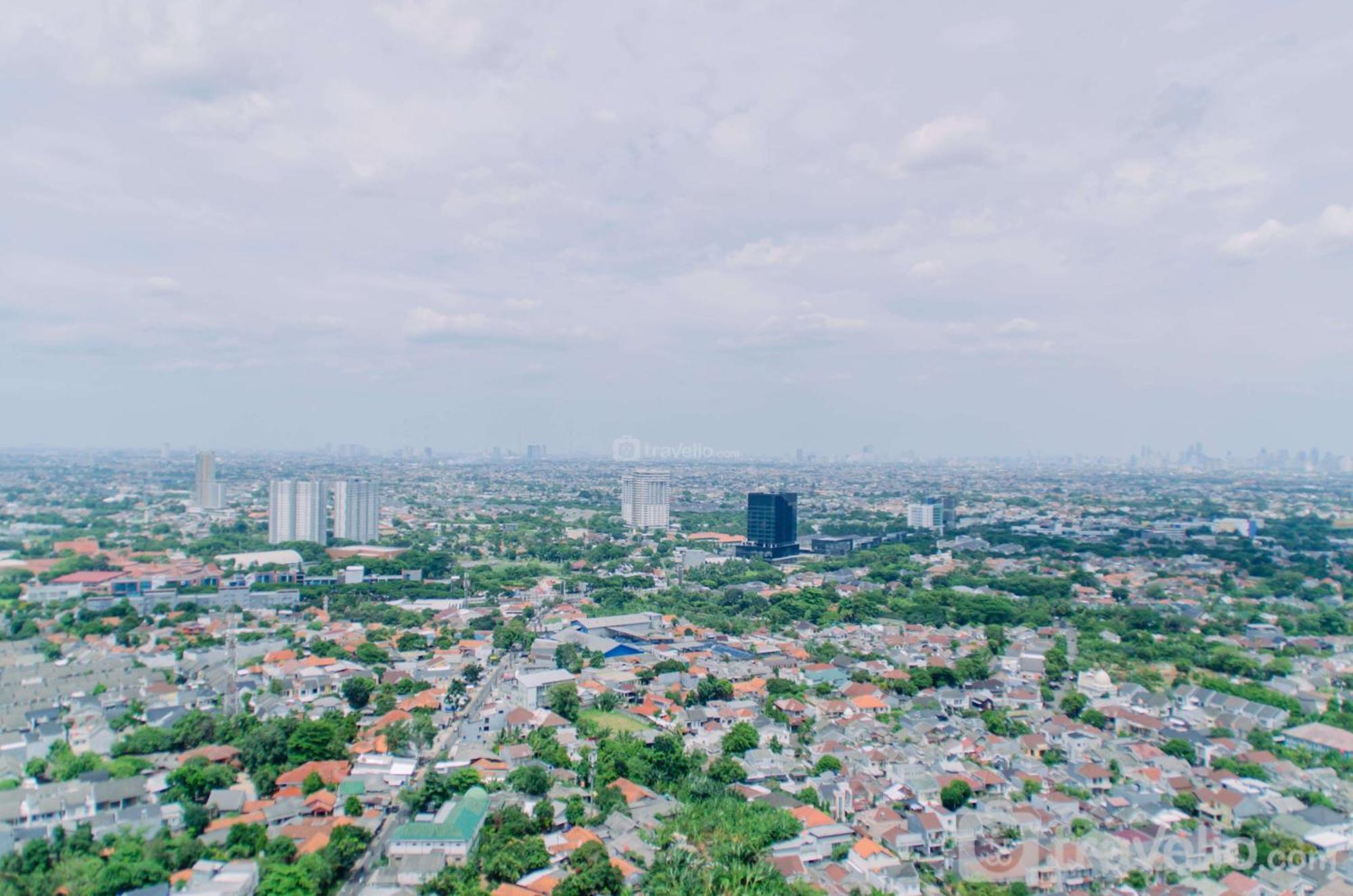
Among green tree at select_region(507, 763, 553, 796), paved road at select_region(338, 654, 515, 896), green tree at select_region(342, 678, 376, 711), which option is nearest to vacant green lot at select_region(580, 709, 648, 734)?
paved road at select_region(338, 654, 515, 896)

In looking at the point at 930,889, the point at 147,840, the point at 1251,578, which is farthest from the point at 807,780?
the point at 1251,578

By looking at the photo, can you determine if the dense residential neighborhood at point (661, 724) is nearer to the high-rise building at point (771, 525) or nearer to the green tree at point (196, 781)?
the green tree at point (196, 781)

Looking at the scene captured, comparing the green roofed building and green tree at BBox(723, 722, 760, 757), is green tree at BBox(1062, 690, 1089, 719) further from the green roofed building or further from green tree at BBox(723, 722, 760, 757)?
the green roofed building

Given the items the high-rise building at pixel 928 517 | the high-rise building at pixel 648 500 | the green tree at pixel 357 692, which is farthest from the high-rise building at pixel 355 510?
the high-rise building at pixel 928 517

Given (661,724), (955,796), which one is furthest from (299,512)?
(955,796)

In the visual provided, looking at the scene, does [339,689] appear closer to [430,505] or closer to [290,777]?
[290,777]
